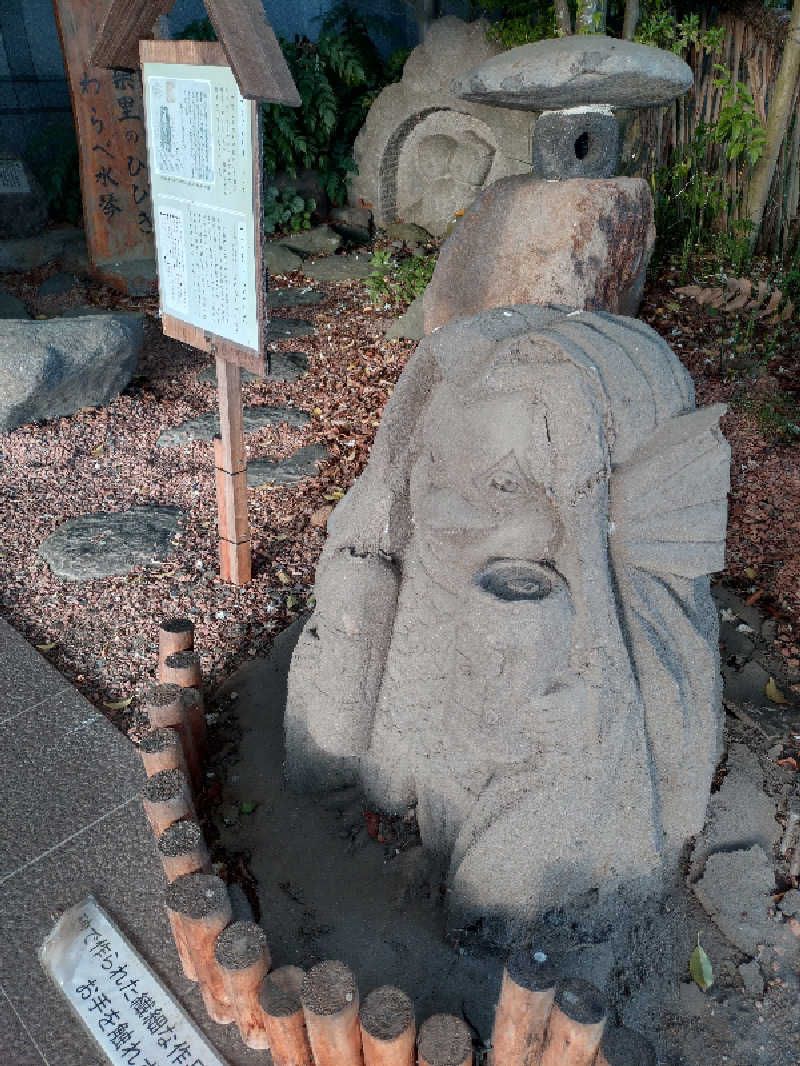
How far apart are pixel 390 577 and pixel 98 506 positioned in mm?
2705

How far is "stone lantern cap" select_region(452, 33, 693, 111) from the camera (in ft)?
15.3

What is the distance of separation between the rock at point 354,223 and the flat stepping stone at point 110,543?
5.21 m

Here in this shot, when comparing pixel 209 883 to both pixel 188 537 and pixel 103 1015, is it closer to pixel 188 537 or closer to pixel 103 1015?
pixel 103 1015

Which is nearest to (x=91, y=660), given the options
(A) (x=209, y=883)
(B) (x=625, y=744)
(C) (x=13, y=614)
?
(C) (x=13, y=614)

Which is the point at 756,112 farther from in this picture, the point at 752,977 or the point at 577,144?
the point at 752,977

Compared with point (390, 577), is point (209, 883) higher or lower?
lower

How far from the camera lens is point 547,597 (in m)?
1.77

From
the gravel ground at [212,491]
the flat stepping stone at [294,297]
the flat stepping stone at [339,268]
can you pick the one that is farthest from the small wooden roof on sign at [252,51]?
the flat stepping stone at [339,268]

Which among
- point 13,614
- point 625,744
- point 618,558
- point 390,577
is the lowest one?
A: point 13,614

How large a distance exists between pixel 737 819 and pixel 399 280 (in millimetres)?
5584

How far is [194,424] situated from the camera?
528 centimetres

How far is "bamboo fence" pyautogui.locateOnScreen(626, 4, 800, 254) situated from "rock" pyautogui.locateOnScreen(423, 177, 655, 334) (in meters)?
1.93

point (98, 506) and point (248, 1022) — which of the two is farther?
point (98, 506)

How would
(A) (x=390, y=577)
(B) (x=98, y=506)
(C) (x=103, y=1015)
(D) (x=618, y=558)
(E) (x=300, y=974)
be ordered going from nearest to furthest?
(E) (x=300, y=974), (D) (x=618, y=558), (C) (x=103, y=1015), (A) (x=390, y=577), (B) (x=98, y=506)
